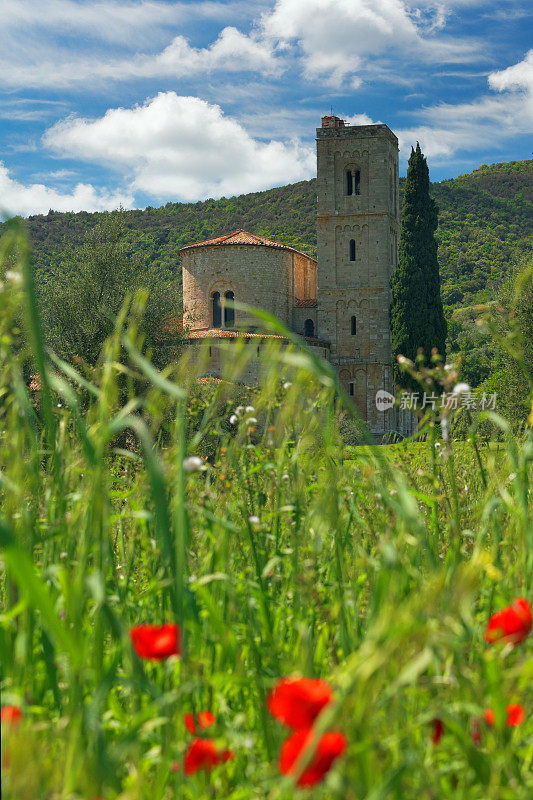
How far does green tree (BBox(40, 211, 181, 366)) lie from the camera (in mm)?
16891

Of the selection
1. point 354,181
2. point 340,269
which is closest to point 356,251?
point 340,269

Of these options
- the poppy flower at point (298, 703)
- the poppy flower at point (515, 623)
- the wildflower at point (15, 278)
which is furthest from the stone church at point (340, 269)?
the poppy flower at point (298, 703)

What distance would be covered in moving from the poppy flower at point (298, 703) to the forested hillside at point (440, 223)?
47725mm

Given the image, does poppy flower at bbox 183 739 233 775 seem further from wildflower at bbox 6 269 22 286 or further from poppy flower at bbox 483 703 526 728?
wildflower at bbox 6 269 22 286

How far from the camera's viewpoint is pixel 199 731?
3.87ft

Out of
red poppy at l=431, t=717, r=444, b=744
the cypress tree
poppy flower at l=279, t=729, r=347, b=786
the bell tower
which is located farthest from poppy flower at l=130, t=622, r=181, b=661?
the bell tower

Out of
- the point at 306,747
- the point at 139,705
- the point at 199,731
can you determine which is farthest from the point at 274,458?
the point at 306,747

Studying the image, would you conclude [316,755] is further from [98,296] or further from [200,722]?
[98,296]

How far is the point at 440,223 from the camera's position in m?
56.0

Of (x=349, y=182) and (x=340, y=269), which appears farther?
(x=349, y=182)

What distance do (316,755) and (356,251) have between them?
34.1 m

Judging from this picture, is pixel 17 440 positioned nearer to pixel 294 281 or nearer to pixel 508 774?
pixel 508 774

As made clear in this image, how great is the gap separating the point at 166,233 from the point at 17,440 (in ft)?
196

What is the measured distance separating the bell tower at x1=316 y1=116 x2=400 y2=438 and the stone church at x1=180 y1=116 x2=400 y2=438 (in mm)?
47
